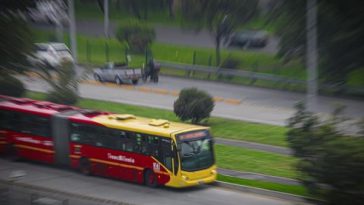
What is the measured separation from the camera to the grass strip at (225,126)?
26938mm

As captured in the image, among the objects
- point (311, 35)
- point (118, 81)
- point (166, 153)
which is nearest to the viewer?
point (311, 35)

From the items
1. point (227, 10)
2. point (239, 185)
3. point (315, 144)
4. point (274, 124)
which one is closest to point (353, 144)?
point (315, 144)

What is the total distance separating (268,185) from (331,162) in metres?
6.17

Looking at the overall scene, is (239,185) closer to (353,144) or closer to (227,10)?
(353,144)

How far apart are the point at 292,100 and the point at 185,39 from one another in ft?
41.9

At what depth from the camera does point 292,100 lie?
32000 mm

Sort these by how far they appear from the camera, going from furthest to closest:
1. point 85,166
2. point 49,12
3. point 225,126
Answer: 1. point 225,126
2. point 85,166
3. point 49,12

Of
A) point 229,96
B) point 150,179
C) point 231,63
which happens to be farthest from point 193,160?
point 231,63

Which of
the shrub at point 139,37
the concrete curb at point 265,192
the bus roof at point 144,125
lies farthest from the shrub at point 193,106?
the shrub at point 139,37

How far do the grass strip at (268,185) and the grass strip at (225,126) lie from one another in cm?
423

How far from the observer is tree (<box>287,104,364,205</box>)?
48.1 ft

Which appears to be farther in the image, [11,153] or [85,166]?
[11,153]

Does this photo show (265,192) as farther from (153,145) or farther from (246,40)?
(246,40)

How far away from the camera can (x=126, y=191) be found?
2150cm
